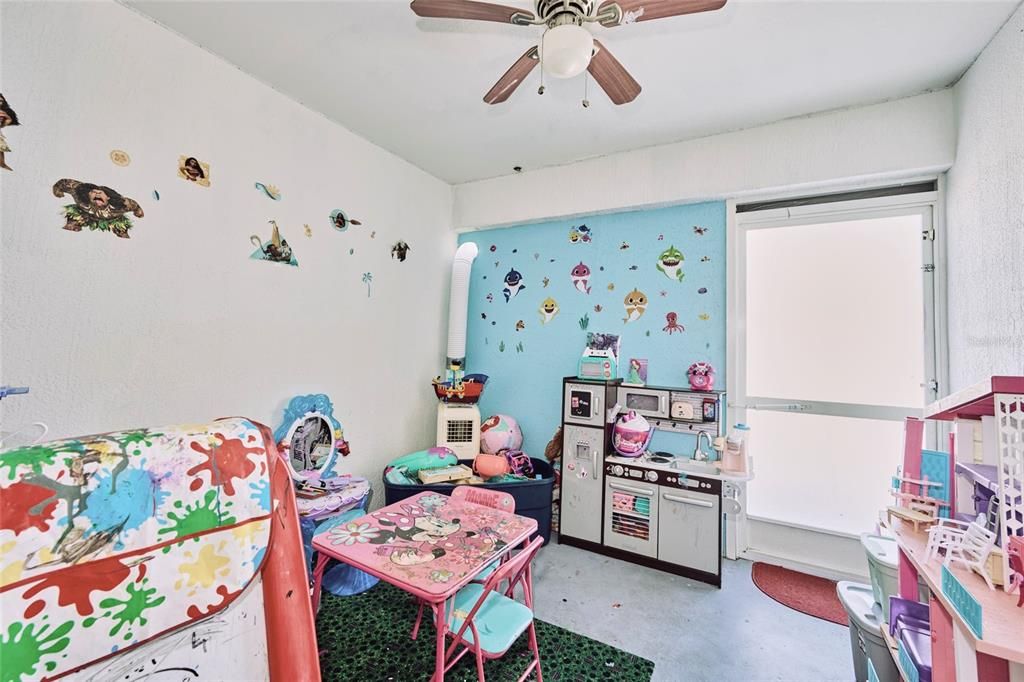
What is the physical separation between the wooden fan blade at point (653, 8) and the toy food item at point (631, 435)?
7.21ft

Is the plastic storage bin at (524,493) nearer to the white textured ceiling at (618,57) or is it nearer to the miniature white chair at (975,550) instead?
the miniature white chair at (975,550)

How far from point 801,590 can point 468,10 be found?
10.7ft

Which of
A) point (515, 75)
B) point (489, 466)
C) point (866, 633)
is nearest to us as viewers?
point (866, 633)

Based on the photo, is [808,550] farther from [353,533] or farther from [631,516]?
[353,533]

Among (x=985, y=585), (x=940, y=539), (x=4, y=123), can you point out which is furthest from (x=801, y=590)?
(x=4, y=123)

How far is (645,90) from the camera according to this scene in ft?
7.49

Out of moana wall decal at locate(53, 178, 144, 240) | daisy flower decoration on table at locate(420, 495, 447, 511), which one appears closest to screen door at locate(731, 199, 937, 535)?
daisy flower decoration on table at locate(420, 495, 447, 511)

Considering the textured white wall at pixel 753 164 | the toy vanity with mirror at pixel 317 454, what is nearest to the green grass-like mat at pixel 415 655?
the toy vanity with mirror at pixel 317 454

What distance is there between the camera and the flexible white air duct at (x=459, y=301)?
348cm

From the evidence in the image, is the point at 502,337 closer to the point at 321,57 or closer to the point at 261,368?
the point at 261,368

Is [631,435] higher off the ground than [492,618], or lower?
higher

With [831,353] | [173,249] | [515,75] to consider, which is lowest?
[831,353]

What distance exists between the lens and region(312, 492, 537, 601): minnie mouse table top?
55.7 inches

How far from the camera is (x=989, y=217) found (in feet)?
5.97
